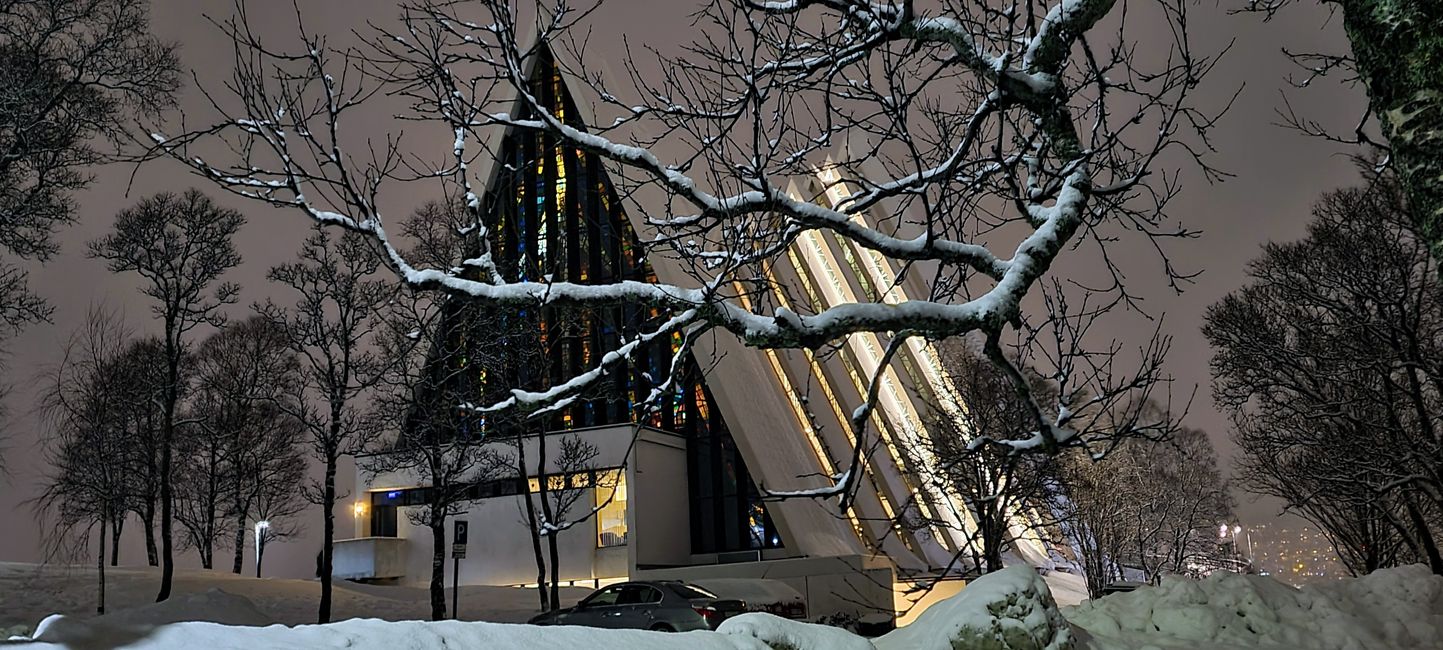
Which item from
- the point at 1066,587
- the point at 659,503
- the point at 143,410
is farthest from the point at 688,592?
the point at 1066,587

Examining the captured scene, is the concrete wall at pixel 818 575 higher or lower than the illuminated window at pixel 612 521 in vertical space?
lower

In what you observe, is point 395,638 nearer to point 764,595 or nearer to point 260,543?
point 764,595

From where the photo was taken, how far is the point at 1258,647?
791 cm

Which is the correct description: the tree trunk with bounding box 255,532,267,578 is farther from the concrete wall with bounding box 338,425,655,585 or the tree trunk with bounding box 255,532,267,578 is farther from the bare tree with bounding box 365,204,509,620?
the bare tree with bounding box 365,204,509,620

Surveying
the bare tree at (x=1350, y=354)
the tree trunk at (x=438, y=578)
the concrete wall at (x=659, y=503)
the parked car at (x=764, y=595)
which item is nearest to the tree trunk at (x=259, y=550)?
the concrete wall at (x=659, y=503)

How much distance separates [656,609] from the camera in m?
14.0

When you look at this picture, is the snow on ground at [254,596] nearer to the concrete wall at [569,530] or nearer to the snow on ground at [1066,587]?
the concrete wall at [569,530]

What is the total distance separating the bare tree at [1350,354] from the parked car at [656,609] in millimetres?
9965

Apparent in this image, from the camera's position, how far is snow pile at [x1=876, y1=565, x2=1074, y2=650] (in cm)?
607

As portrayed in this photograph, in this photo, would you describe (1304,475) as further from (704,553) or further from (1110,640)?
(704,553)

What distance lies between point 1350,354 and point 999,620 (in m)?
13.3

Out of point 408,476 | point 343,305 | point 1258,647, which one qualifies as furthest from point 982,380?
point 408,476

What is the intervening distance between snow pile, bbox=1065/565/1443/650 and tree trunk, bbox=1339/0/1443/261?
4466mm

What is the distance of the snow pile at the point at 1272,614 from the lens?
8180mm
